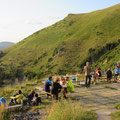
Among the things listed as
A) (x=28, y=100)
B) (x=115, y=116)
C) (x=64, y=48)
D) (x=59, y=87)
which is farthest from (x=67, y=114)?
(x=64, y=48)

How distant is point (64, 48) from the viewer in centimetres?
4806

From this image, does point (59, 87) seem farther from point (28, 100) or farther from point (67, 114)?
point (67, 114)

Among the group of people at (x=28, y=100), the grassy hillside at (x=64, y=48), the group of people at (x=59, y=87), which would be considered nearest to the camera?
the group of people at (x=28, y=100)

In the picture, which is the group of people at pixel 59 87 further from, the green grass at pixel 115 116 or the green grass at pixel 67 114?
the green grass at pixel 115 116

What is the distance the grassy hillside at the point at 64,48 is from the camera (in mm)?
41872

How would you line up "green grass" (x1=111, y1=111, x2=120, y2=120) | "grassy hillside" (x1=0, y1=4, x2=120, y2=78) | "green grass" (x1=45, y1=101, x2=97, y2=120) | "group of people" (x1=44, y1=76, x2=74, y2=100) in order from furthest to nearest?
"grassy hillside" (x1=0, y1=4, x2=120, y2=78), "group of people" (x1=44, y1=76, x2=74, y2=100), "green grass" (x1=111, y1=111, x2=120, y2=120), "green grass" (x1=45, y1=101, x2=97, y2=120)

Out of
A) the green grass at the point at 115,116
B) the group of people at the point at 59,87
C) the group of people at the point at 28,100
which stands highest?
the group of people at the point at 59,87

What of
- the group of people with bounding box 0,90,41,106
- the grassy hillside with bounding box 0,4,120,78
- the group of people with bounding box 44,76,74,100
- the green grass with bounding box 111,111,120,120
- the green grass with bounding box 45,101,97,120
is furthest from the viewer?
the grassy hillside with bounding box 0,4,120,78

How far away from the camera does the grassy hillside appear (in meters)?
41.9

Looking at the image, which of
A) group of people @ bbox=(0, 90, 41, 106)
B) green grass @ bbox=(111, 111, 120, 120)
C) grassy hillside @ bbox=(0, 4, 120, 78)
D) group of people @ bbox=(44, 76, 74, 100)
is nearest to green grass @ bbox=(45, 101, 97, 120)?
green grass @ bbox=(111, 111, 120, 120)

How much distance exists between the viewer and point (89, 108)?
722cm

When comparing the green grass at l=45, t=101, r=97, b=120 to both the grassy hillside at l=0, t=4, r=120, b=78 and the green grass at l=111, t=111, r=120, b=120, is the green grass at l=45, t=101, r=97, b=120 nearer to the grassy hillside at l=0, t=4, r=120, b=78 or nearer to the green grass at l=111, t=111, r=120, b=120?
the green grass at l=111, t=111, r=120, b=120

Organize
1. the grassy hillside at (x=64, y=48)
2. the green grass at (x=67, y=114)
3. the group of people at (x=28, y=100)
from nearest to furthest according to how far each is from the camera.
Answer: the green grass at (x=67, y=114) → the group of people at (x=28, y=100) → the grassy hillside at (x=64, y=48)

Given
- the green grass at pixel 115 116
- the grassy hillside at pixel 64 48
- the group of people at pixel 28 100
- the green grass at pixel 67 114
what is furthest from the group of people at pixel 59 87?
the grassy hillside at pixel 64 48
